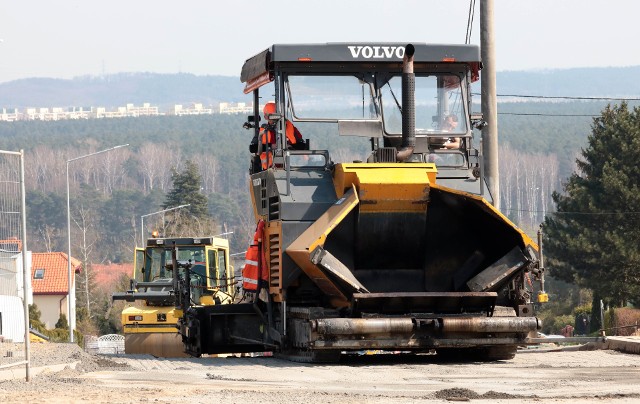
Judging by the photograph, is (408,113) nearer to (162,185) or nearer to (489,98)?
(489,98)

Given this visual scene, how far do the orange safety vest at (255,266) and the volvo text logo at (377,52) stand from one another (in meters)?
2.46

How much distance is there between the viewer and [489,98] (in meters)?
21.7

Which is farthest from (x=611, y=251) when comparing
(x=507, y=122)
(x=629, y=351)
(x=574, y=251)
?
(x=507, y=122)

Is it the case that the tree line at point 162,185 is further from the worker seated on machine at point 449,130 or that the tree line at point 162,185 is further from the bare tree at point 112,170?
the worker seated on machine at point 449,130

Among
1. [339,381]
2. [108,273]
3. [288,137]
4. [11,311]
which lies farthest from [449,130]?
[108,273]

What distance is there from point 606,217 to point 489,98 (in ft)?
129

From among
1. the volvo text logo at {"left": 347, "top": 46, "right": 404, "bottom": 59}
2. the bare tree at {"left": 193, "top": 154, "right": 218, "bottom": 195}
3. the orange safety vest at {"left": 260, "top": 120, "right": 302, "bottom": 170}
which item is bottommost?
the orange safety vest at {"left": 260, "top": 120, "right": 302, "bottom": 170}

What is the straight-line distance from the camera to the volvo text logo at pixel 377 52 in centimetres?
1766

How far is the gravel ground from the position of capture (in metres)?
12.4

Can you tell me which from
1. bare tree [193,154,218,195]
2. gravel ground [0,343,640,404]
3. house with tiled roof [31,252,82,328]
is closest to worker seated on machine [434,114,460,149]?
gravel ground [0,343,640,404]

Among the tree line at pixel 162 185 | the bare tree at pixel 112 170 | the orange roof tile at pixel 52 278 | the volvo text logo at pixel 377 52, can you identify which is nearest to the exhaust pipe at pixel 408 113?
the volvo text logo at pixel 377 52

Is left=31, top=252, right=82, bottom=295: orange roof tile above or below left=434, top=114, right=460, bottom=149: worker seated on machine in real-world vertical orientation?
below

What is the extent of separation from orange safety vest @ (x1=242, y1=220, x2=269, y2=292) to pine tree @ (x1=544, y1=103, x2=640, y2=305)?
40.3m

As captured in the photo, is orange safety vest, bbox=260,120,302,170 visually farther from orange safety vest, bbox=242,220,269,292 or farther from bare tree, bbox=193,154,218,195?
bare tree, bbox=193,154,218,195
